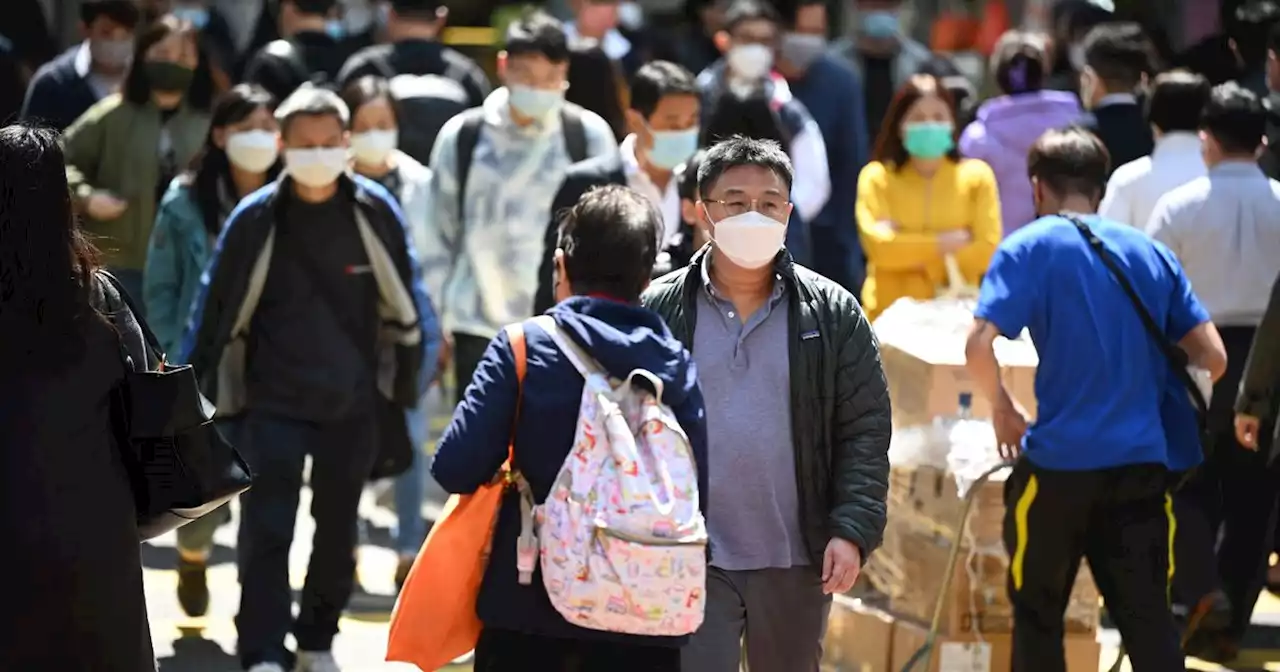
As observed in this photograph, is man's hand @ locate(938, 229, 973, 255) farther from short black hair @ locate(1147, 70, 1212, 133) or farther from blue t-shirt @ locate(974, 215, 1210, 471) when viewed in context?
blue t-shirt @ locate(974, 215, 1210, 471)

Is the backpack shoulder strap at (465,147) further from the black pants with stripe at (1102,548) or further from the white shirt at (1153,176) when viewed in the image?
the black pants with stripe at (1102,548)

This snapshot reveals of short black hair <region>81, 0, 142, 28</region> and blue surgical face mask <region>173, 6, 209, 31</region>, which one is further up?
blue surgical face mask <region>173, 6, 209, 31</region>

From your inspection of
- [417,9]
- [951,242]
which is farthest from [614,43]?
[951,242]

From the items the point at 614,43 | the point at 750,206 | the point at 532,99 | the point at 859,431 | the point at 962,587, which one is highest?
the point at 614,43

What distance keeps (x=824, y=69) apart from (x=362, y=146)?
109 inches

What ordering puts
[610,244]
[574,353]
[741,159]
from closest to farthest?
1. [574,353]
2. [610,244]
3. [741,159]

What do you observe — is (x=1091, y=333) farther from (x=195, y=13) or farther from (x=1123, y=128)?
(x=195, y=13)

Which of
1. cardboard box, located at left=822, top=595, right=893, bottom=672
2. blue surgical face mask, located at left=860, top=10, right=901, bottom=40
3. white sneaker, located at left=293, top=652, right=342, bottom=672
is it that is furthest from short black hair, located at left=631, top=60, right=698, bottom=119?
blue surgical face mask, located at left=860, top=10, right=901, bottom=40

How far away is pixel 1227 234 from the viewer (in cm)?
853

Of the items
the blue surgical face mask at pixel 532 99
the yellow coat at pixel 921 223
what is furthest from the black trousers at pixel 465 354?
the yellow coat at pixel 921 223

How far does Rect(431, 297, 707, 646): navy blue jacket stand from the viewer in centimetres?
497

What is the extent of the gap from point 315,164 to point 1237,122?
3362 mm

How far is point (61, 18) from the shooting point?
57.9 ft

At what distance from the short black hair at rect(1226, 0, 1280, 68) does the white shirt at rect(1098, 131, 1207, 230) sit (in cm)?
203
